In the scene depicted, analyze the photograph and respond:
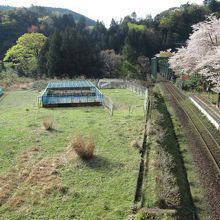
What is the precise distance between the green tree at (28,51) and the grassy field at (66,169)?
1796 inches

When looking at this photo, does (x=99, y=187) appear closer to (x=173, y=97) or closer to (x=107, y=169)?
(x=107, y=169)

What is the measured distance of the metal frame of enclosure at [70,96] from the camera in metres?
34.4

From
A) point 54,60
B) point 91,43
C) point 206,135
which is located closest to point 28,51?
point 54,60

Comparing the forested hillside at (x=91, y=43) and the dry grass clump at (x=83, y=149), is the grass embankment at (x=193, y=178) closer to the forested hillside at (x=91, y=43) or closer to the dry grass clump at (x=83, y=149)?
the dry grass clump at (x=83, y=149)

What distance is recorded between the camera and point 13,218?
442 inches

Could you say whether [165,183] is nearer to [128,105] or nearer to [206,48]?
[128,105]

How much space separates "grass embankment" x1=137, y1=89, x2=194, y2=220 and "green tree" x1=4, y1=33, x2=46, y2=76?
5449cm

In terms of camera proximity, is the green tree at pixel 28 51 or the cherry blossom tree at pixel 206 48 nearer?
the cherry blossom tree at pixel 206 48

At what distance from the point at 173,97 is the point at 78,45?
30.5m

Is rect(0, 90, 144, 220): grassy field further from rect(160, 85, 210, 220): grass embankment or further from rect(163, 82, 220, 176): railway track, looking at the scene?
rect(163, 82, 220, 176): railway track

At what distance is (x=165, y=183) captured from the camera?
13789 mm

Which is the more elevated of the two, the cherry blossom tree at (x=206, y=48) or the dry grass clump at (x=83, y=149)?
the cherry blossom tree at (x=206, y=48)

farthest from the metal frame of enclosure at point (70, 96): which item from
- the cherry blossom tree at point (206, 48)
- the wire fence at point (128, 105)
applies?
the cherry blossom tree at point (206, 48)

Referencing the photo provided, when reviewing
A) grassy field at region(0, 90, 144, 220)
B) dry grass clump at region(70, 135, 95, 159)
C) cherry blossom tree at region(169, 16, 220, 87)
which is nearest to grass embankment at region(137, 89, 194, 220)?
grassy field at region(0, 90, 144, 220)
